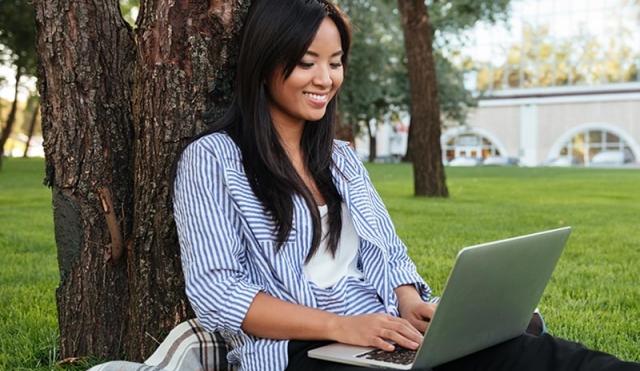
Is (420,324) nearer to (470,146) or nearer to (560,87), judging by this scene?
(560,87)

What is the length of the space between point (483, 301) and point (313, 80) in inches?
32.3

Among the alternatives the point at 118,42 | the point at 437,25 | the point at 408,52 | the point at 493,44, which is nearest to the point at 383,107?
the point at 437,25

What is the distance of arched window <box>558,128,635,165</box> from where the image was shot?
2104 inches

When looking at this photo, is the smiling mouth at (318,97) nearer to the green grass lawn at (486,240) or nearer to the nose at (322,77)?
the nose at (322,77)

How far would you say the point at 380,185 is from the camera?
18.2m

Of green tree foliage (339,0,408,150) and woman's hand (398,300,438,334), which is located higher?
green tree foliage (339,0,408,150)

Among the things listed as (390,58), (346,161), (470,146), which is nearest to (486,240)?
(346,161)

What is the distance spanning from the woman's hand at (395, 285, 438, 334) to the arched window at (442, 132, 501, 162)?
54840mm

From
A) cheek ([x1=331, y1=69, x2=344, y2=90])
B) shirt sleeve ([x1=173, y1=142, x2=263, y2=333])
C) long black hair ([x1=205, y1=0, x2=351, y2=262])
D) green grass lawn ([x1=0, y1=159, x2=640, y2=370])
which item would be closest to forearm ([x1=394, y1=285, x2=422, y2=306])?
Answer: long black hair ([x1=205, y1=0, x2=351, y2=262])

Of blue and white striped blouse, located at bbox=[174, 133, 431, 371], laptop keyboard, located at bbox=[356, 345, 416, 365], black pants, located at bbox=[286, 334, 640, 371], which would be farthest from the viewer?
blue and white striped blouse, located at bbox=[174, 133, 431, 371]

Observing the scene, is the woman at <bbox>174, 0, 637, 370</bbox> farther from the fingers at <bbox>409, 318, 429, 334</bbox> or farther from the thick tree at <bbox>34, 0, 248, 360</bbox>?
the thick tree at <bbox>34, 0, 248, 360</bbox>

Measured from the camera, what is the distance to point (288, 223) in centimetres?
258

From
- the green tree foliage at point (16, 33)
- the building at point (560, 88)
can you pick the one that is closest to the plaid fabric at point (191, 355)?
the green tree foliage at point (16, 33)

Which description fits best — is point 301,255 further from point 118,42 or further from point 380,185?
point 380,185
